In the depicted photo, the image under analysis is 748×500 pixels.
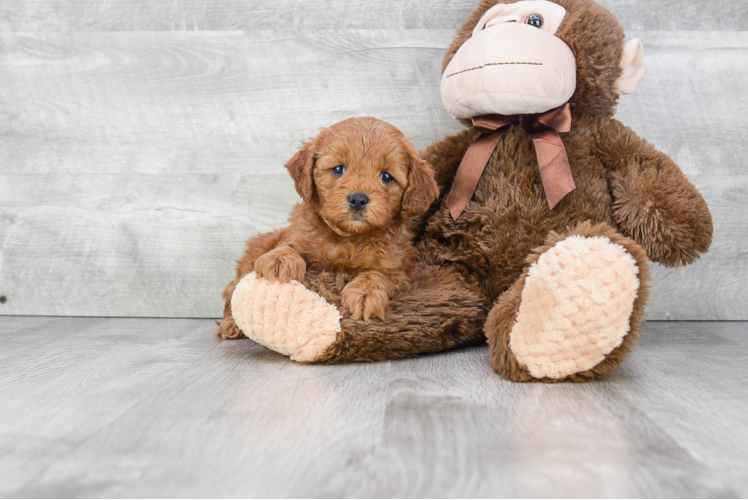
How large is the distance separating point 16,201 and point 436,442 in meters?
1.71

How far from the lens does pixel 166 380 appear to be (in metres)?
1.16

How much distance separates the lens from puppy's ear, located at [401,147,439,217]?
4.19 ft

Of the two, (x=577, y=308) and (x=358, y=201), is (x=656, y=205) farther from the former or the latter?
(x=358, y=201)

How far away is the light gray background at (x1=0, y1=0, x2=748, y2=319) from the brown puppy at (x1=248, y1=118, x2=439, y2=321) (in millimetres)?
582

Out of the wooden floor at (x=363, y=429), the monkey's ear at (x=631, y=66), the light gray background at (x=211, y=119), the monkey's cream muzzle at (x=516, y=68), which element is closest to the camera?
the wooden floor at (x=363, y=429)

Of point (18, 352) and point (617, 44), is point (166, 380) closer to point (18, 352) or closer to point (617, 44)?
point (18, 352)

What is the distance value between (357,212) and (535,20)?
0.65 metres

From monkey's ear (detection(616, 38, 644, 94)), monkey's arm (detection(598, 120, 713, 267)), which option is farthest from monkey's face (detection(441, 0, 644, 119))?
monkey's arm (detection(598, 120, 713, 267))

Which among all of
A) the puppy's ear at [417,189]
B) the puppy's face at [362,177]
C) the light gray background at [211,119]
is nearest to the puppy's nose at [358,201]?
the puppy's face at [362,177]

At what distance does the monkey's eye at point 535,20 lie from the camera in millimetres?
1409

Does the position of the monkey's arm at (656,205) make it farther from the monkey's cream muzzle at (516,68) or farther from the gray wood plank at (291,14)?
the gray wood plank at (291,14)

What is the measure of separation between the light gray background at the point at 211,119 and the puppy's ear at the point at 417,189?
1.90ft

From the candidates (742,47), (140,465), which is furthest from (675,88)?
(140,465)

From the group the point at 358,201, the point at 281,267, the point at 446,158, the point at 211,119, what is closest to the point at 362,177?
the point at 358,201
